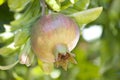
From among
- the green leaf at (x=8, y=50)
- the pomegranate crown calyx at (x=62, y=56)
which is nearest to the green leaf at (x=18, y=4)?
the green leaf at (x=8, y=50)

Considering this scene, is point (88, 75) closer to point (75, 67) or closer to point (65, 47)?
point (75, 67)

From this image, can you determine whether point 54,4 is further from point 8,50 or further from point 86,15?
point 8,50

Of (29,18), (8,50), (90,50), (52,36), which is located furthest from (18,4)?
(90,50)

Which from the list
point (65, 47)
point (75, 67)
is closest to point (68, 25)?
point (65, 47)

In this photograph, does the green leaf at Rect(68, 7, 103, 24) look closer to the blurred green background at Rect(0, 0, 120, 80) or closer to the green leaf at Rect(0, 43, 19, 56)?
the blurred green background at Rect(0, 0, 120, 80)

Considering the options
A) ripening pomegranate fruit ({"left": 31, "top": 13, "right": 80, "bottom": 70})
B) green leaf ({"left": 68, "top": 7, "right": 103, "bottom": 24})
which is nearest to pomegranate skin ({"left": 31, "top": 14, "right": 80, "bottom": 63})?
ripening pomegranate fruit ({"left": 31, "top": 13, "right": 80, "bottom": 70})
